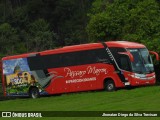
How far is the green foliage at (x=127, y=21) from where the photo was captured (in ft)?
165

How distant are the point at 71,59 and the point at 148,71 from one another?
17.4 ft

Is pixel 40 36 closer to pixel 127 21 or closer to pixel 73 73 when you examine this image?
pixel 127 21

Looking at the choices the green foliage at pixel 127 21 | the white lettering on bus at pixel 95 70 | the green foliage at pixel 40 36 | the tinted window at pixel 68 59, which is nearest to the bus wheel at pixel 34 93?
the tinted window at pixel 68 59

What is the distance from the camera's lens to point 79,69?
117 feet

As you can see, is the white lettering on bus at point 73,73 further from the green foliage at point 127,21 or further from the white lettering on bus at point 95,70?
the green foliage at point 127,21

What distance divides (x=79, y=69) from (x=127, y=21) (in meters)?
16.7

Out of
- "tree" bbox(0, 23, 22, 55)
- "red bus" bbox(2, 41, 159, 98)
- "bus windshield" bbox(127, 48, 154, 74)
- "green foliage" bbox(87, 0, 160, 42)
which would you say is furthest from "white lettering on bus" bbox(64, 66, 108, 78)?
"tree" bbox(0, 23, 22, 55)

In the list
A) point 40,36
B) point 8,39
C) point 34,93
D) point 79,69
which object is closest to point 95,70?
point 79,69

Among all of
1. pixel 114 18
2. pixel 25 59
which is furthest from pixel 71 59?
pixel 114 18

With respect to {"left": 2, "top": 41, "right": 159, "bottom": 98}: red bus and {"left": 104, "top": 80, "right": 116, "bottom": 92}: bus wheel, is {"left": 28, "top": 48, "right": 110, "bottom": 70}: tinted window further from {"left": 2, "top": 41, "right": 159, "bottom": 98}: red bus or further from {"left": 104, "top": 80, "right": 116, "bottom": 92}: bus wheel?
{"left": 104, "top": 80, "right": 116, "bottom": 92}: bus wheel

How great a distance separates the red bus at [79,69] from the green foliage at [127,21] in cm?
1380

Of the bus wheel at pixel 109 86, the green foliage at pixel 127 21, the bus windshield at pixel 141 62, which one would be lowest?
the bus wheel at pixel 109 86

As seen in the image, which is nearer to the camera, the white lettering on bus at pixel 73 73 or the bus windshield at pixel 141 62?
the bus windshield at pixel 141 62

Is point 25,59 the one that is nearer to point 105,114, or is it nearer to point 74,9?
point 105,114
